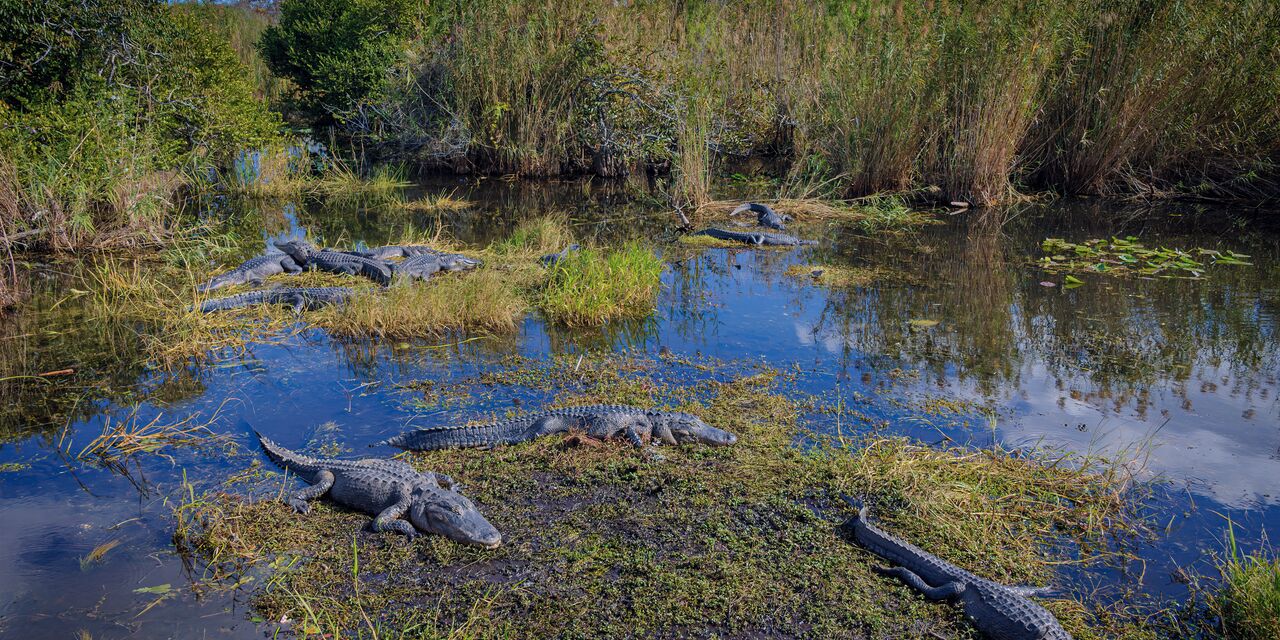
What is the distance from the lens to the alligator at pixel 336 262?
7.19m

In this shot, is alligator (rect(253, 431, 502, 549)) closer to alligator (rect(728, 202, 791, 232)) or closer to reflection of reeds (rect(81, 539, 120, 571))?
reflection of reeds (rect(81, 539, 120, 571))

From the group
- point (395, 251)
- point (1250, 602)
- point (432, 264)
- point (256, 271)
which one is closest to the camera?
point (1250, 602)

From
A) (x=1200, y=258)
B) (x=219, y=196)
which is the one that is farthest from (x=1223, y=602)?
(x=219, y=196)

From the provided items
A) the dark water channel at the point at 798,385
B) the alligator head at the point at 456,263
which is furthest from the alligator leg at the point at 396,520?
the alligator head at the point at 456,263

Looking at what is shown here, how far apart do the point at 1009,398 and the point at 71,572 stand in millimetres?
4686

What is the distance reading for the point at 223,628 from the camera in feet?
9.52

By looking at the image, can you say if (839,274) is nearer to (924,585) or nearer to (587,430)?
(587,430)

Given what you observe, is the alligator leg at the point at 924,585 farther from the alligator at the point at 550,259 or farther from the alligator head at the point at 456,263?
the alligator head at the point at 456,263

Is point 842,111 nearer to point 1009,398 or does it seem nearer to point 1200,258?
point 1200,258

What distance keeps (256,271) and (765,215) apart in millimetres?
5456

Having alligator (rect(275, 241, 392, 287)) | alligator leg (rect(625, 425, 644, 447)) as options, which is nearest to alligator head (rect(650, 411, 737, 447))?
alligator leg (rect(625, 425, 644, 447))

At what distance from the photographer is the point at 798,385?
5055 millimetres

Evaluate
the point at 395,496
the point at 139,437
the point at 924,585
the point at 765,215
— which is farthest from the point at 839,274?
the point at 139,437

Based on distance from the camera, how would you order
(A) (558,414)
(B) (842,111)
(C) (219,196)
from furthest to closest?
(C) (219,196) → (B) (842,111) → (A) (558,414)
